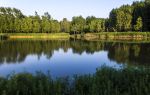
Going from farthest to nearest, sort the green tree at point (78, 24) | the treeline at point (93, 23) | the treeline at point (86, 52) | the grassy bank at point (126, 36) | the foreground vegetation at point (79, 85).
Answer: the green tree at point (78, 24)
the treeline at point (93, 23)
the grassy bank at point (126, 36)
the treeline at point (86, 52)
the foreground vegetation at point (79, 85)

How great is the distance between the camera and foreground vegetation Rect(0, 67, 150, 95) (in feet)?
32.2

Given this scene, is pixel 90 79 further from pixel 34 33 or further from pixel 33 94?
pixel 34 33

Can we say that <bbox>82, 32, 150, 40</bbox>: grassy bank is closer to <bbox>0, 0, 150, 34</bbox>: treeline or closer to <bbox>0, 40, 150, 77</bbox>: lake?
<bbox>0, 0, 150, 34</bbox>: treeline

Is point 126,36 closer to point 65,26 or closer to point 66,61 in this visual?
point 65,26

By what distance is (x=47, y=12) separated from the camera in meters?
129

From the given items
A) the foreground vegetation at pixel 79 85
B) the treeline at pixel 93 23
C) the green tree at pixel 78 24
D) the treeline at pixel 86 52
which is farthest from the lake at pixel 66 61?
the green tree at pixel 78 24

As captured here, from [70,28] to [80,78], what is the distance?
130 meters

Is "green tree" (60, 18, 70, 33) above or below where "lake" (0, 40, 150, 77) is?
above

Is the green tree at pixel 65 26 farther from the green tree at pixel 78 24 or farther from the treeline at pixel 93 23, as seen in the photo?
the treeline at pixel 93 23

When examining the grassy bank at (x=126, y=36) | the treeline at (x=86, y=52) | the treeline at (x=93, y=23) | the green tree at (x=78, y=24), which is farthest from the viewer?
the green tree at (x=78, y=24)

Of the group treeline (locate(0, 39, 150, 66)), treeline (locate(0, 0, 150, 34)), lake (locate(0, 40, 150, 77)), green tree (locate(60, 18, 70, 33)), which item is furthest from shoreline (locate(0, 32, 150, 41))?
lake (locate(0, 40, 150, 77))

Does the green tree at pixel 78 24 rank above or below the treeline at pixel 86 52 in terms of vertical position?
above

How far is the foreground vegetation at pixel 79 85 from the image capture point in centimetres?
982

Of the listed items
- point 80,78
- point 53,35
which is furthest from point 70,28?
point 80,78
